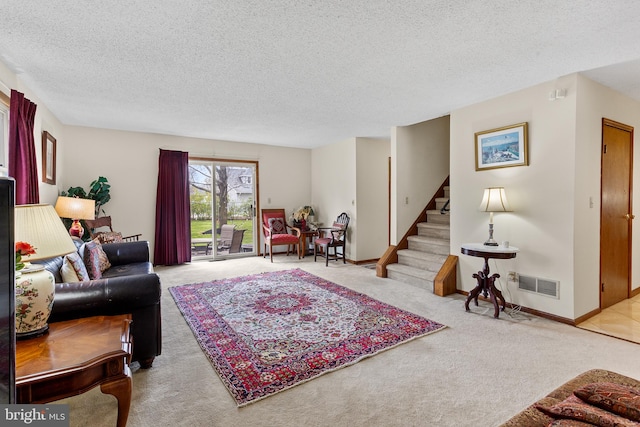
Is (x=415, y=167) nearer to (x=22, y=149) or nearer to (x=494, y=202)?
(x=494, y=202)

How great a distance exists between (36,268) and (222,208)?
4.86 meters

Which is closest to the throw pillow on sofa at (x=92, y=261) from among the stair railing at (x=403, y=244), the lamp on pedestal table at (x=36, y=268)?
the lamp on pedestal table at (x=36, y=268)

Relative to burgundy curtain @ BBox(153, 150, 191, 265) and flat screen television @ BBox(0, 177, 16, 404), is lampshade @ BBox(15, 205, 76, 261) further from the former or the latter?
burgundy curtain @ BBox(153, 150, 191, 265)

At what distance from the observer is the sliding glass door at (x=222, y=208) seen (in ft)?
20.3

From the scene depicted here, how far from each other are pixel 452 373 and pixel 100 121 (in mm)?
5606

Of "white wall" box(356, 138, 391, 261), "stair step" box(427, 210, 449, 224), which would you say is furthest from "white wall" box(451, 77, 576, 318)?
"white wall" box(356, 138, 391, 261)

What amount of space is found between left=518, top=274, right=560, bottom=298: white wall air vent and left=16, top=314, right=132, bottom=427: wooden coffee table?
12.1ft

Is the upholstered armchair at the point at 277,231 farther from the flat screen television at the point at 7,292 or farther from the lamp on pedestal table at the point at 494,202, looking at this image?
the flat screen television at the point at 7,292

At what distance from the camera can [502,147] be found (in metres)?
3.56

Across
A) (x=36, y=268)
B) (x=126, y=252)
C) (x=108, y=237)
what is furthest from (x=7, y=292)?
(x=108, y=237)

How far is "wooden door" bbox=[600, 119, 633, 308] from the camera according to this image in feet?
11.0

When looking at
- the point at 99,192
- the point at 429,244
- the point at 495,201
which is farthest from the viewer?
the point at 99,192

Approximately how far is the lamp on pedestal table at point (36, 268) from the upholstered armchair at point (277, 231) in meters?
4.48

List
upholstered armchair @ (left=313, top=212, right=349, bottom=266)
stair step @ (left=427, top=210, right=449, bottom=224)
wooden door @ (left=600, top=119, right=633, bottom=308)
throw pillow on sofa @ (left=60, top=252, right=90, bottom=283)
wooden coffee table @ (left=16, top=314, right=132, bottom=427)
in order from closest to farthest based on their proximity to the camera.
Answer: wooden coffee table @ (left=16, top=314, right=132, bottom=427)
throw pillow on sofa @ (left=60, top=252, right=90, bottom=283)
wooden door @ (left=600, top=119, right=633, bottom=308)
stair step @ (left=427, top=210, right=449, bottom=224)
upholstered armchair @ (left=313, top=212, right=349, bottom=266)
